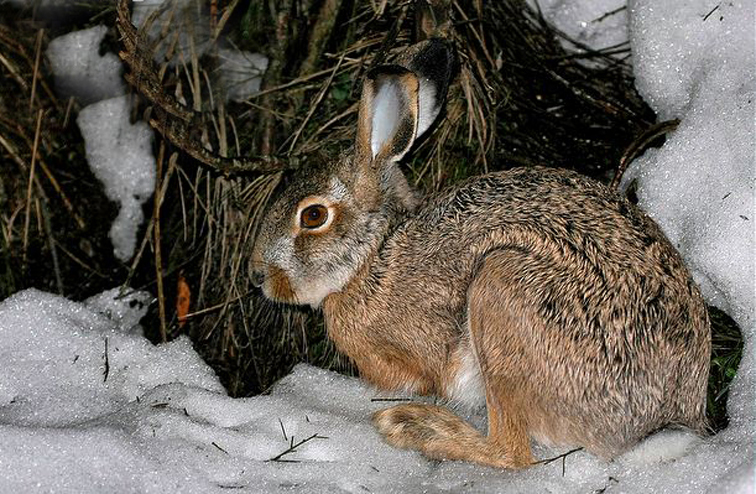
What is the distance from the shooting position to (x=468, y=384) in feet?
13.4

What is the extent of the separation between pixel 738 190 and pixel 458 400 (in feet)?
4.61

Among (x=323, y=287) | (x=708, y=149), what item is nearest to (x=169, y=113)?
(x=323, y=287)

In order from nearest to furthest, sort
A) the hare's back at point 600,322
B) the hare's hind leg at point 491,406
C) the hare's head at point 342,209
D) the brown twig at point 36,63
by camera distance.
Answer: the hare's back at point 600,322 → the hare's hind leg at point 491,406 → the hare's head at point 342,209 → the brown twig at point 36,63

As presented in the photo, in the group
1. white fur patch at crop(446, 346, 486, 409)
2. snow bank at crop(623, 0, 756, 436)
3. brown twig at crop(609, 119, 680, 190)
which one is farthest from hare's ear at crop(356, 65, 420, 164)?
snow bank at crop(623, 0, 756, 436)

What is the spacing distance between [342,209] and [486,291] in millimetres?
779

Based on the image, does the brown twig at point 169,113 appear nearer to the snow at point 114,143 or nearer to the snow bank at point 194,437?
the snow at point 114,143

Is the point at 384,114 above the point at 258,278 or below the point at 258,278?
above

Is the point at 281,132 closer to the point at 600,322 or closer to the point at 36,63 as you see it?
the point at 36,63

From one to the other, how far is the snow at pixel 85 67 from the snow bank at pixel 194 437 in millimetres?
1124

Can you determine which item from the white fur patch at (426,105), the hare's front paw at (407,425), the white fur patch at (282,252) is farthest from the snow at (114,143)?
the hare's front paw at (407,425)

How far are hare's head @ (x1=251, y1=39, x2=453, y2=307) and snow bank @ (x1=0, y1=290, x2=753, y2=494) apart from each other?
19.9 inches

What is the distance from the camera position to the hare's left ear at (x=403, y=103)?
4.05 m

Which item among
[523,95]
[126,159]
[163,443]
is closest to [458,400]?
[163,443]

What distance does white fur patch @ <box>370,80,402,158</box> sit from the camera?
160 inches
